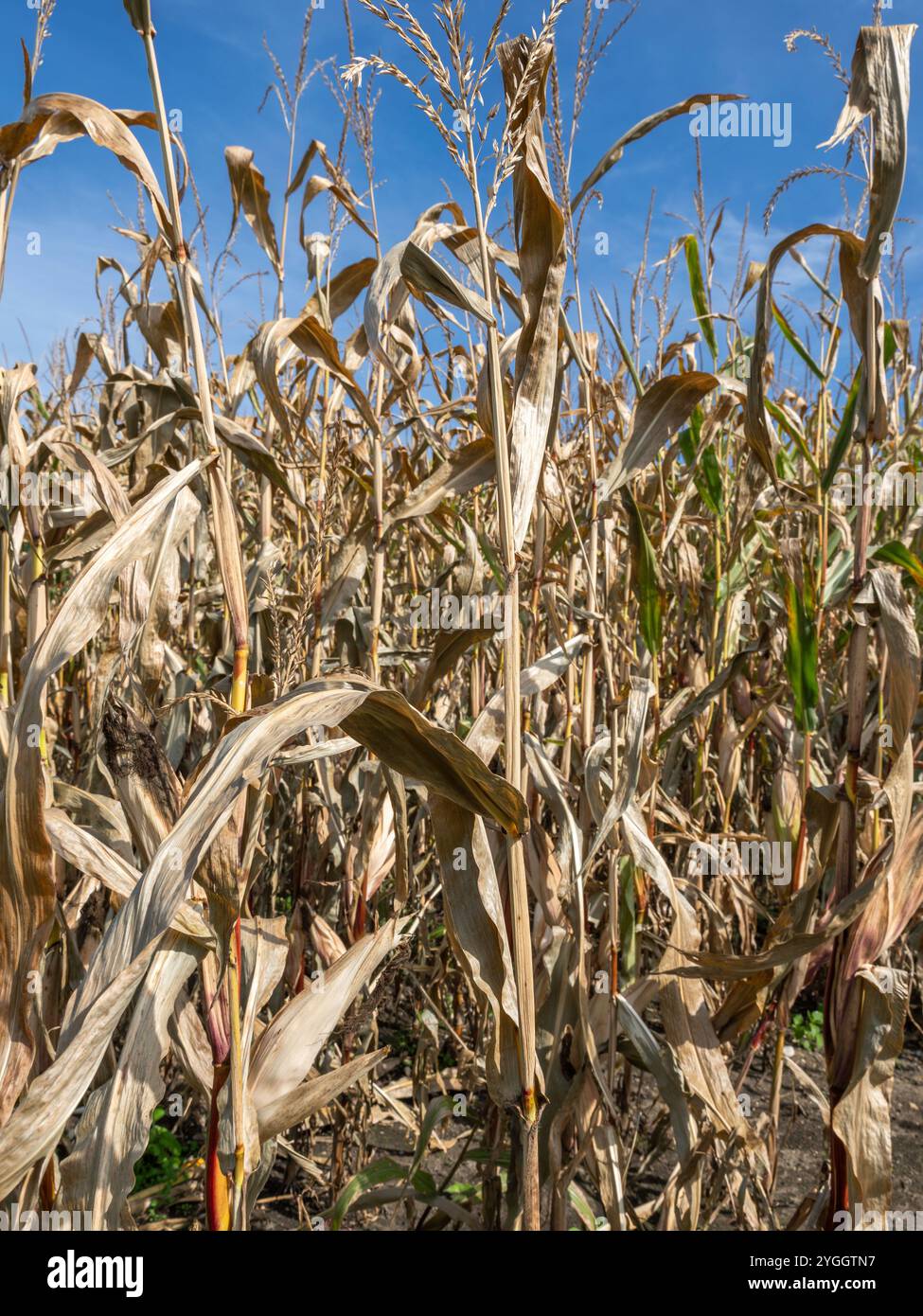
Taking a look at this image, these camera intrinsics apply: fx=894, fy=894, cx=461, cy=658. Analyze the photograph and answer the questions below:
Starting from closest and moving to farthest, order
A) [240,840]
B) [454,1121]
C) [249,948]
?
1. [240,840]
2. [249,948]
3. [454,1121]

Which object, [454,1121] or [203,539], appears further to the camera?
[203,539]

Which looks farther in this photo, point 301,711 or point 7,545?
point 7,545

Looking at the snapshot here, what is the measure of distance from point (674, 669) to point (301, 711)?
6.46ft

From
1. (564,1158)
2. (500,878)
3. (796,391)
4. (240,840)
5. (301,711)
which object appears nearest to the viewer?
(301,711)

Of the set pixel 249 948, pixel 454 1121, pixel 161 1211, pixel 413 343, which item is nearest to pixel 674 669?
pixel 413 343

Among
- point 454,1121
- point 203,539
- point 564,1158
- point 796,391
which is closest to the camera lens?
point 564,1158

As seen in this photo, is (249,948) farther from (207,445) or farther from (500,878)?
(207,445)

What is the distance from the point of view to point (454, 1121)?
2.37 metres

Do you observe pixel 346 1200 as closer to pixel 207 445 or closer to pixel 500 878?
pixel 500 878

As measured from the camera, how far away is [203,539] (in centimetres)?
266

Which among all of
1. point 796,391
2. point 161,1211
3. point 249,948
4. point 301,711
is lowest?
point 161,1211

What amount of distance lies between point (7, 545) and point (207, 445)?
624mm
